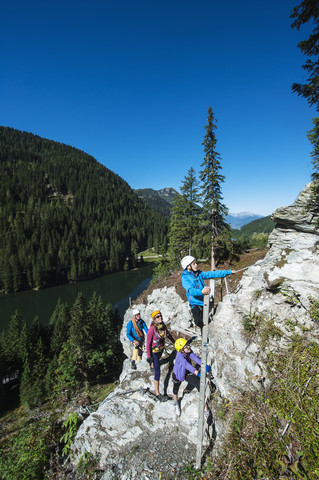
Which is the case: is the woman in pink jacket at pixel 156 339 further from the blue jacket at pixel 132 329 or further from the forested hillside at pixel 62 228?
the forested hillside at pixel 62 228

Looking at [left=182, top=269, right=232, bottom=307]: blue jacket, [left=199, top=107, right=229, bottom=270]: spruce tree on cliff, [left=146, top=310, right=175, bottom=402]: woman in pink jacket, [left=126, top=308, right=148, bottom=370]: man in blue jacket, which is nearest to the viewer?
[left=182, top=269, right=232, bottom=307]: blue jacket

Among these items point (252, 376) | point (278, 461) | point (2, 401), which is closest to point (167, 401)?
point (252, 376)

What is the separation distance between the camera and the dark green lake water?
6091 centimetres

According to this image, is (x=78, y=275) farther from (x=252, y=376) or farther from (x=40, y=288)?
(x=252, y=376)

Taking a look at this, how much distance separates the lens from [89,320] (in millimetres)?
31703

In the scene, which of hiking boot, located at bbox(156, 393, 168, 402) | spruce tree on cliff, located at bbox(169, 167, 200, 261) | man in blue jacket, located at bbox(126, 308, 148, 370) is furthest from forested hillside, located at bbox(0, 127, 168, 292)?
hiking boot, located at bbox(156, 393, 168, 402)

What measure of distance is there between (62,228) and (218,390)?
482 feet

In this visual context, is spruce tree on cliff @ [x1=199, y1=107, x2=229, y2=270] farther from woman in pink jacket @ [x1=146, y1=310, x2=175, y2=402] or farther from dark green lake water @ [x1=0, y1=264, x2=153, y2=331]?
dark green lake water @ [x1=0, y1=264, x2=153, y2=331]

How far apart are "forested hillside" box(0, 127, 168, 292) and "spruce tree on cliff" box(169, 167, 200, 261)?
80.7 meters

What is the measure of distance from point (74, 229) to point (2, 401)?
115044mm

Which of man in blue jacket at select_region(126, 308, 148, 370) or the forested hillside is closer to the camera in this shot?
man in blue jacket at select_region(126, 308, 148, 370)

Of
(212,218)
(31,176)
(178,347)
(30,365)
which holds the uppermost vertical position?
(31,176)

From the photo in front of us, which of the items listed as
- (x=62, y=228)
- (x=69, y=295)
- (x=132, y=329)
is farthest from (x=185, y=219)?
(x=62, y=228)

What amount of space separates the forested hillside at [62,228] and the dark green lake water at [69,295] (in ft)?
22.4
